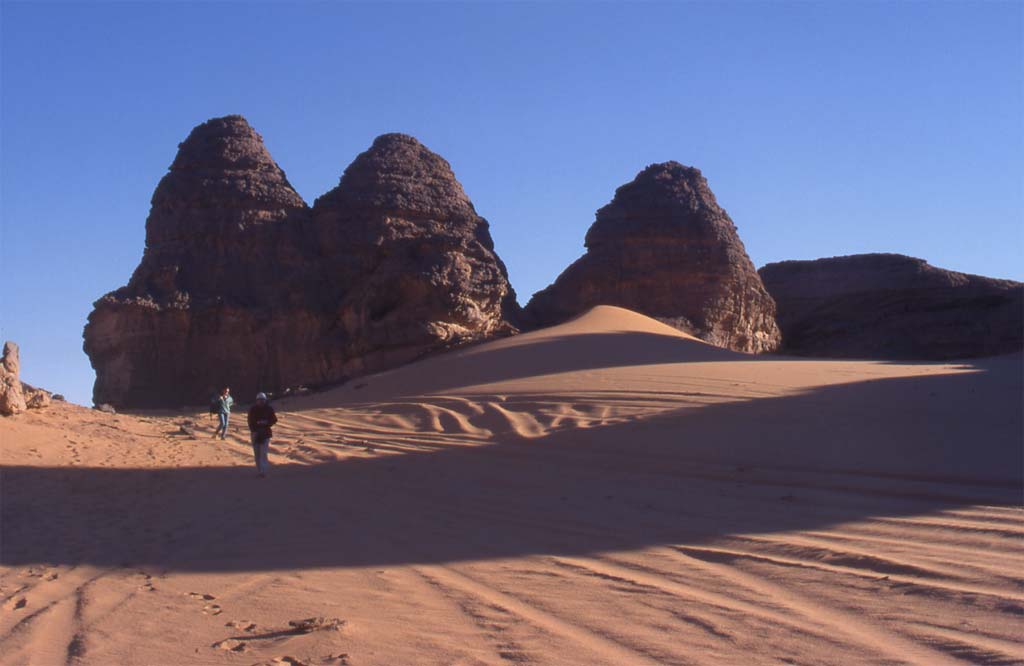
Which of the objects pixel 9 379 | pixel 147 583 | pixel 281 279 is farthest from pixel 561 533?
pixel 281 279

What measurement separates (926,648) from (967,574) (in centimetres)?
123

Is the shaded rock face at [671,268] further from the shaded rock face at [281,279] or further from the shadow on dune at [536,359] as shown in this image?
the shadow on dune at [536,359]

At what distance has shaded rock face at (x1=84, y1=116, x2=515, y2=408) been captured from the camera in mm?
25328

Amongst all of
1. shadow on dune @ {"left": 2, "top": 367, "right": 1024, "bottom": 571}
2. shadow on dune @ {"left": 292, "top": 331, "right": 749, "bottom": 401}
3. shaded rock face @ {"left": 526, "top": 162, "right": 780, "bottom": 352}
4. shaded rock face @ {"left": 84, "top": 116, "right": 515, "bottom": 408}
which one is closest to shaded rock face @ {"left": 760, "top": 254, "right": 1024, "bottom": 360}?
shaded rock face @ {"left": 526, "top": 162, "right": 780, "bottom": 352}

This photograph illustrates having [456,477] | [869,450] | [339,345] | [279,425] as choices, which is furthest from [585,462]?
[339,345]

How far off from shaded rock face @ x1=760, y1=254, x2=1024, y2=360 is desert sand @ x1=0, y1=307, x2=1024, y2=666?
23486 millimetres

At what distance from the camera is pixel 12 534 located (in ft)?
23.9

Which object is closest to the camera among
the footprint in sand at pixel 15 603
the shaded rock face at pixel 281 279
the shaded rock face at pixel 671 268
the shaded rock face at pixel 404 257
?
the footprint in sand at pixel 15 603

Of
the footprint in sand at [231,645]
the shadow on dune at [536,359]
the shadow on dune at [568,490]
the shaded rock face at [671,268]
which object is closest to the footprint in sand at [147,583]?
the shadow on dune at [568,490]

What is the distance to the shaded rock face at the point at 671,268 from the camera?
30.5 metres

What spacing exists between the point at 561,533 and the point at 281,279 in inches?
844

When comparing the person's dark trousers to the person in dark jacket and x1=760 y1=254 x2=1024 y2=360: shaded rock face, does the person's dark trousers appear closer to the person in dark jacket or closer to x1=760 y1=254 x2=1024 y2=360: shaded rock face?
the person in dark jacket

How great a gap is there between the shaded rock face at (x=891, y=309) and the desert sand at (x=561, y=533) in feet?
77.1

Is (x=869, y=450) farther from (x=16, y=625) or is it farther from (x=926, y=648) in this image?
Result: (x=16, y=625)
